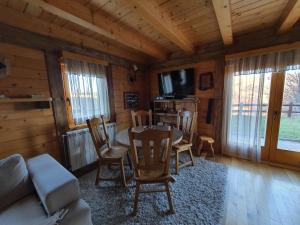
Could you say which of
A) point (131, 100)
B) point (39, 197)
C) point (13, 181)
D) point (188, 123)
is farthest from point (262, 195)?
point (131, 100)

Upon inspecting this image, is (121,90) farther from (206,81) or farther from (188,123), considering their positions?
(206,81)

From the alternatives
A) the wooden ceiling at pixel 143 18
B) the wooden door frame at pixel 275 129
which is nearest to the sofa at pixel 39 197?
the wooden ceiling at pixel 143 18

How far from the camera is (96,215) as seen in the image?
165 centimetres

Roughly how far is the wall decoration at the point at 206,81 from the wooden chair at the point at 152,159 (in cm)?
207

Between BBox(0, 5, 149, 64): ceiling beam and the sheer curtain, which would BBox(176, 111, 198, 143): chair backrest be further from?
BBox(0, 5, 149, 64): ceiling beam

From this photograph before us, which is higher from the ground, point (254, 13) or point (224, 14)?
point (254, 13)

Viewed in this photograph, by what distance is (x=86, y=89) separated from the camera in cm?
268

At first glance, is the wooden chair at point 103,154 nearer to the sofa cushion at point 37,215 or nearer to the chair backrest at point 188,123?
the sofa cushion at point 37,215

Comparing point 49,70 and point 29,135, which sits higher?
point 49,70

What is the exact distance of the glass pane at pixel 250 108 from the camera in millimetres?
2611

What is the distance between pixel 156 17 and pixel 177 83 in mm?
1889

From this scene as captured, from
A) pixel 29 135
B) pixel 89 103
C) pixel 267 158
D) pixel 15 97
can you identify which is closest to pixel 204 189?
pixel 267 158

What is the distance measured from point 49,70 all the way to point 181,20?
2121 mm

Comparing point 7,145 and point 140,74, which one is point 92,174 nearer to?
point 7,145
